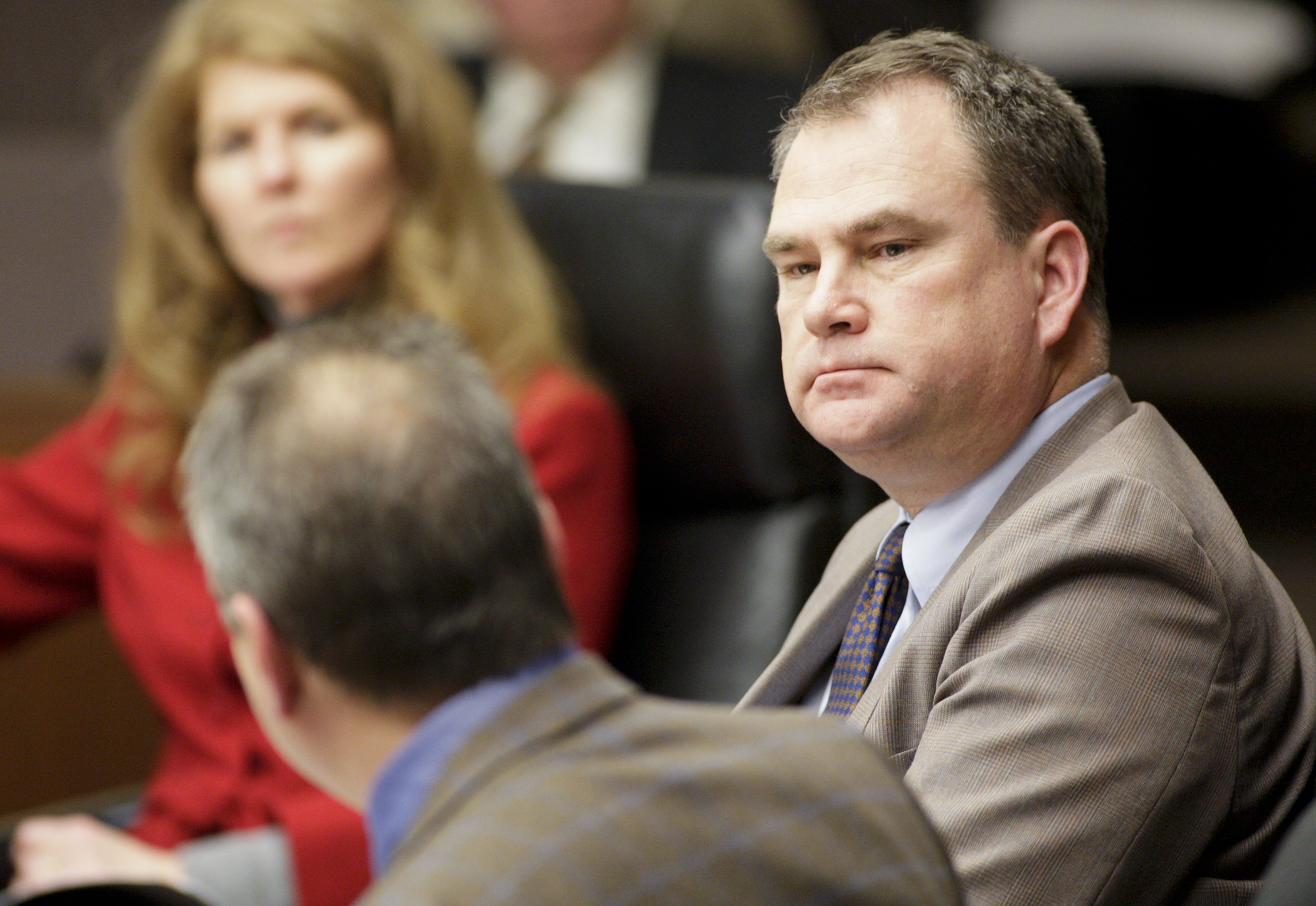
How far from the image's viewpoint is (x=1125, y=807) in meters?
0.68

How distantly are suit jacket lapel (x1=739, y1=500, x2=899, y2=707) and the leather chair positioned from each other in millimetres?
343

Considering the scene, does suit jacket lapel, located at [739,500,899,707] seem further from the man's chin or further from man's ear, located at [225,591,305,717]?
man's ear, located at [225,591,305,717]

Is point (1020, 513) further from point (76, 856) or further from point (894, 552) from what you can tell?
point (76, 856)

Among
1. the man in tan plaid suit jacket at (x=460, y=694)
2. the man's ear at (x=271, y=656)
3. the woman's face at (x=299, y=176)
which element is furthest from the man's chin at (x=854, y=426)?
the woman's face at (x=299, y=176)

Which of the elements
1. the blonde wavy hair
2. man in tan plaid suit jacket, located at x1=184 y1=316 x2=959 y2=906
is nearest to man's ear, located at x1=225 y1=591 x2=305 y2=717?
man in tan plaid suit jacket, located at x1=184 y1=316 x2=959 y2=906

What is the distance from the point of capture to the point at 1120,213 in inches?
33.3

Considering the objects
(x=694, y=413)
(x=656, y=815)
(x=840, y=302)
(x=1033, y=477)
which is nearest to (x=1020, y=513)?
(x=1033, y=477)

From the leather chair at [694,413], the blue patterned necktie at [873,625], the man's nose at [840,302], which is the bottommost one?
the leather chair at [694,413]

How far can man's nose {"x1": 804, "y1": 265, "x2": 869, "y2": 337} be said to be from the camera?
27.8 inches

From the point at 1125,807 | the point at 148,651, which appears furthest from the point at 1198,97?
the point at 148,651

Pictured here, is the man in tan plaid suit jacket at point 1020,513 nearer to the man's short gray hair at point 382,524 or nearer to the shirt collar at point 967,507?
the shirt collar at point 967,507

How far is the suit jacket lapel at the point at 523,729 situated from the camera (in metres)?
0.59

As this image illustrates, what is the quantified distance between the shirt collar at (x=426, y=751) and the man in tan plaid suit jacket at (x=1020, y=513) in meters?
0.19

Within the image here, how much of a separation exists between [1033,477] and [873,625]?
4.1 inches
